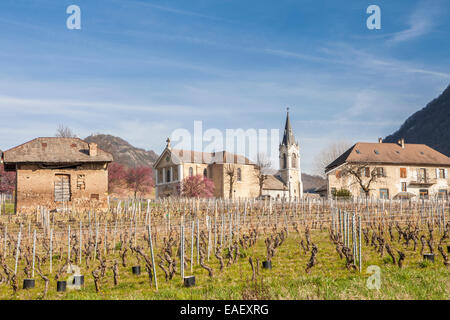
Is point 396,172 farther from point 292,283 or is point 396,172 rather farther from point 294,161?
point 292,283

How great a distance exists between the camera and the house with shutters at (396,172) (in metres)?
52.7

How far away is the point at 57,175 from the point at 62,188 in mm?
964

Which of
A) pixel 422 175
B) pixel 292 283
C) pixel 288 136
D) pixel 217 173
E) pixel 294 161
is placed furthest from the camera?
pixel 288 136

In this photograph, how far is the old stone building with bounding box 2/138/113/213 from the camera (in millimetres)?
29438

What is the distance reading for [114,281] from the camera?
10.3 m

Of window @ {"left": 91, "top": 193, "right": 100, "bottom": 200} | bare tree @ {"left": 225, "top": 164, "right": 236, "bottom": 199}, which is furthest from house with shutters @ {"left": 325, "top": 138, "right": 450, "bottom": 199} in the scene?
window @ {"left": 91, "top": 193, "right": 100, "bottom": 200}

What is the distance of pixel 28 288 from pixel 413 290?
840cm

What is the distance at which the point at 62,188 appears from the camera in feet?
99.1

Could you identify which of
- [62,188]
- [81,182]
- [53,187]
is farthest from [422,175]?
[53,187]

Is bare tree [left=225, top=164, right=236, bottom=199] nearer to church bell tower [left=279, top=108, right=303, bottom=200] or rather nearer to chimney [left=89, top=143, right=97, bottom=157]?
church bell tower [left=279, top=108, right=303, bottom=200]

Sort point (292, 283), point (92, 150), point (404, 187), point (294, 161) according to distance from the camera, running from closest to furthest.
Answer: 1. point (292, 283)
2. point (92, 150)
3. point (404, 187)
4. point (294, 161)

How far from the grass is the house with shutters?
39.5m
